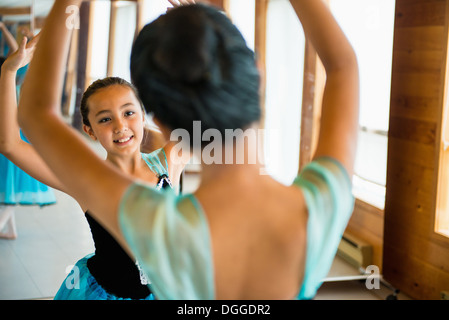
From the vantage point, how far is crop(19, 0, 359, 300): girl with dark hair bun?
1.92 feet

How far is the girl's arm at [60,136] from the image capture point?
584 millimetres

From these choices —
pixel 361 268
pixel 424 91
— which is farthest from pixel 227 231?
pixel 361 268

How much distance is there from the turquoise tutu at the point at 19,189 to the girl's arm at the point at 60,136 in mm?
2132

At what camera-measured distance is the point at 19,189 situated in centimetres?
269

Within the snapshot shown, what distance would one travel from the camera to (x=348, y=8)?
336cm

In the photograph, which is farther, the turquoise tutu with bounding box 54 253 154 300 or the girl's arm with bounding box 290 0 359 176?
the turquoise tutu with bounding box 54 253 154 300

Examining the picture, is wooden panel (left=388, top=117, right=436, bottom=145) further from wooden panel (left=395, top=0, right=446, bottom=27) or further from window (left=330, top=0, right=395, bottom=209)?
wooden panel (left=395, top=0, right=446, bottom=27)

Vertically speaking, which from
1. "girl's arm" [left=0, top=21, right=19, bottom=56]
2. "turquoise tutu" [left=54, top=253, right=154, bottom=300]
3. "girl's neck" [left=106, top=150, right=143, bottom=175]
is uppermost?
"girl's arm" [left=0, top=21, right=19, bottom=56]

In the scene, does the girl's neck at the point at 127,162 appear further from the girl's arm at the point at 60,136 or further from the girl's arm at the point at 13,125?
the girl's arm at the point at 60,136

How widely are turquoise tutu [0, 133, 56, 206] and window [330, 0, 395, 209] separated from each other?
1.83 metres

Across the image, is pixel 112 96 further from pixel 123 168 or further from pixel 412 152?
pixel 412 152

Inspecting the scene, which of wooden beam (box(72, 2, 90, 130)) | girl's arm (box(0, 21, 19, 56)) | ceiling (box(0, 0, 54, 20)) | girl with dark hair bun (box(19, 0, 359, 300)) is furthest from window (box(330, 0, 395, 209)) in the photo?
girl with dark hair bun (box(19, 0, 359, 300))

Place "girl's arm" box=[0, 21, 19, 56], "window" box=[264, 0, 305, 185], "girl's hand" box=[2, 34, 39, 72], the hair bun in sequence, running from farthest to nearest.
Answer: "window" box=[264, 0, 305, 185]
"girl's arm" box=[0, 21, 19, 56]
"girl's hand" box=[2, 34, 39, 72]
the hair bun

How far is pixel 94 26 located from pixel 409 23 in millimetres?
1672
